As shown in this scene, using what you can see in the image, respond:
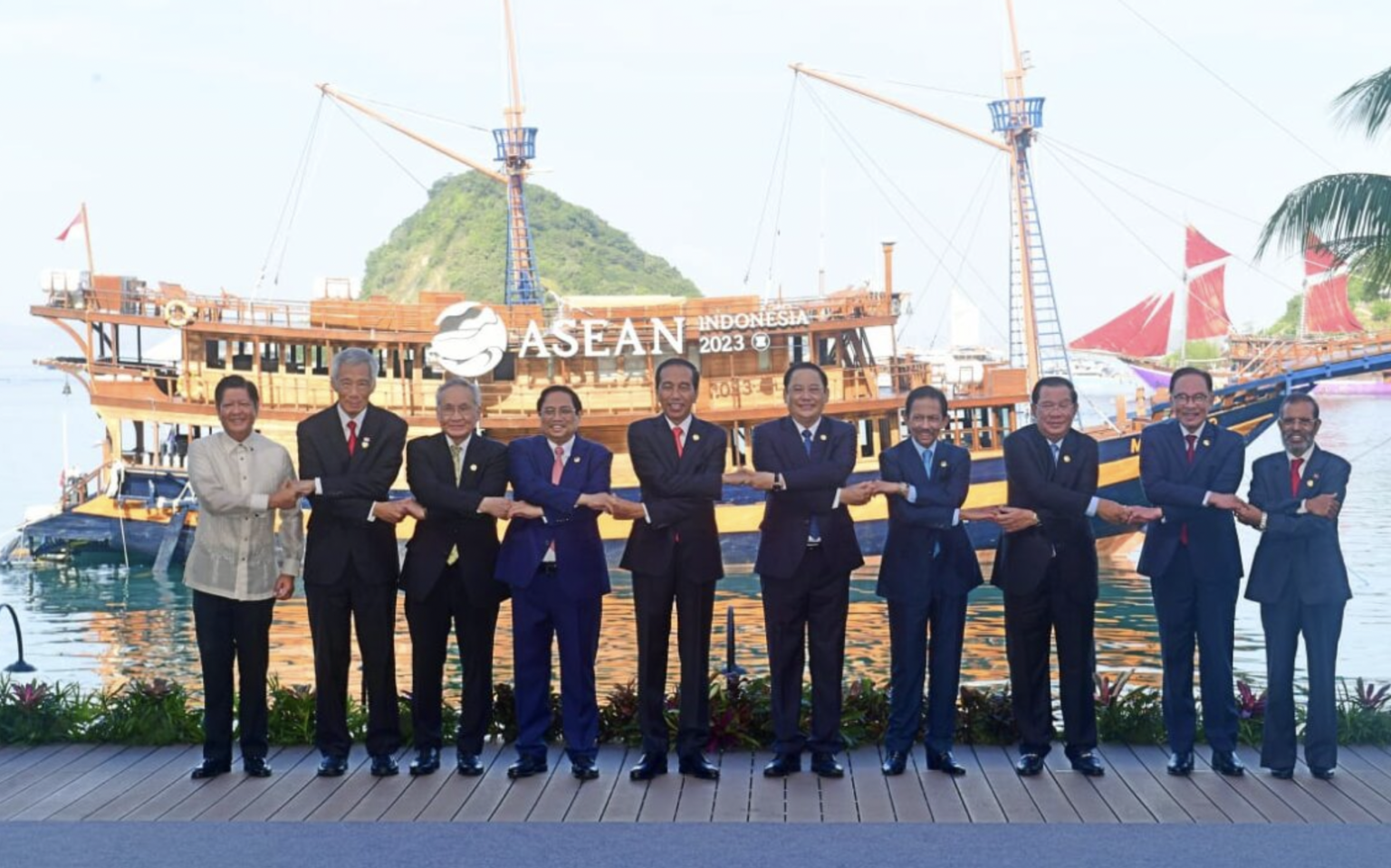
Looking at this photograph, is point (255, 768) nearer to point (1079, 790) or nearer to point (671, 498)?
point (671, 498)

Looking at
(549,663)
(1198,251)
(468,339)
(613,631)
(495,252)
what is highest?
(495,252)

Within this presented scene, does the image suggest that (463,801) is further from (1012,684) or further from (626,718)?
(1012,684)

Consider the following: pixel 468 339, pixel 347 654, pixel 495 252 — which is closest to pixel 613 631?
pixel 468 339

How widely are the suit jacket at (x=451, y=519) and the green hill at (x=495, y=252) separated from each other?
73.4m

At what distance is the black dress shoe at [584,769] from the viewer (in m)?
5.90

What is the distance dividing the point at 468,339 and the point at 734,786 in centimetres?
1968

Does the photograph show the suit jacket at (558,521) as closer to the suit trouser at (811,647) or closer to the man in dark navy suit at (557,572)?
the man in dark navy suit at (557,572)

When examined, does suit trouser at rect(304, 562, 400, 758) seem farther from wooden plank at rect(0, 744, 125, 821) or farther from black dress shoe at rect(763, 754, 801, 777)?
black dress shoe at rect(763, 754, 801, 777)

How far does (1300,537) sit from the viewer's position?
5.95m

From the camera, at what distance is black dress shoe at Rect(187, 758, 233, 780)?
→ 19.7 ft

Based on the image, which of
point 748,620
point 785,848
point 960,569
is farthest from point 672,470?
point 748,620

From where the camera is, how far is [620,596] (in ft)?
81.9

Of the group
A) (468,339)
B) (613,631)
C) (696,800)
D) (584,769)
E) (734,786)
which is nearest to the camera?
(696,800)

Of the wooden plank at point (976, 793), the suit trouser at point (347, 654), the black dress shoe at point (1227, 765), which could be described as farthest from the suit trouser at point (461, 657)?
the black dress shoe at point (1227, 765)
